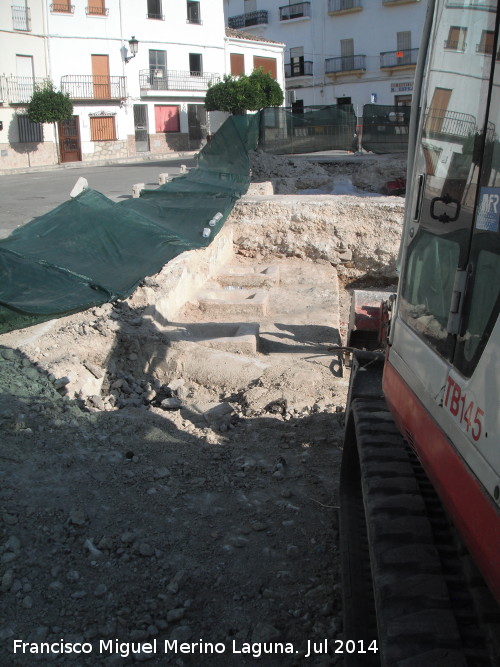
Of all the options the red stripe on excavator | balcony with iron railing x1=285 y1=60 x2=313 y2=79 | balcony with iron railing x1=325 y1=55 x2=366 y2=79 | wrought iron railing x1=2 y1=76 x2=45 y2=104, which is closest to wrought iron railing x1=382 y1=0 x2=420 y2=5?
balcony with iron railing x1=325 y1=55 x2=366 y2=79

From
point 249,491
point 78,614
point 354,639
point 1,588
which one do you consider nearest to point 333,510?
point 249,491

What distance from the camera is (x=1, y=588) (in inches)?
123

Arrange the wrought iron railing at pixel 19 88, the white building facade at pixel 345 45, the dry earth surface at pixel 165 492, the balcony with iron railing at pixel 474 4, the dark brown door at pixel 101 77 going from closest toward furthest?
the balcony with iron railing at pixel 474 4 → the dry earth surface at pixel 165 492 → the wrought iron railing at pixel 19 88 → the dark brown door at pixel 101 77 → the white building facade at pixel 345 45

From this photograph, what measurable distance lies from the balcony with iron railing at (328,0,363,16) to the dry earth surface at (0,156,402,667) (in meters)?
40.3

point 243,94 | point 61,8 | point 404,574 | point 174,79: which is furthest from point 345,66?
point 404,574

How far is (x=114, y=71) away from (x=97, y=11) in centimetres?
309

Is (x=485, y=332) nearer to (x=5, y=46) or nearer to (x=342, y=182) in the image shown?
(x=342, y=182)

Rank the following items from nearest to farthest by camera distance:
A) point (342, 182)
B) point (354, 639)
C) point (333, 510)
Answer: point (354, 639) < point (333, 510) < point (342, 182)

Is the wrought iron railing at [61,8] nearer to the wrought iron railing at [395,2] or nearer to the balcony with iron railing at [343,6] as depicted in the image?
the balcony with iron railing at [343,6]

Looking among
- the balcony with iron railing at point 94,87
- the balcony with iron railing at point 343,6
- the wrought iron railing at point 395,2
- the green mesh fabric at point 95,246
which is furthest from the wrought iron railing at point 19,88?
→ the green mesh fabric at point 95,246

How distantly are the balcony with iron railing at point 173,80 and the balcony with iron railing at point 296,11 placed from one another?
7023 mm

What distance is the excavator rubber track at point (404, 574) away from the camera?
196 centimetres

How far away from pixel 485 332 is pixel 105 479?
2830 mm

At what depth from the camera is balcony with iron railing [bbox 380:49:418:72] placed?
1633 inches
